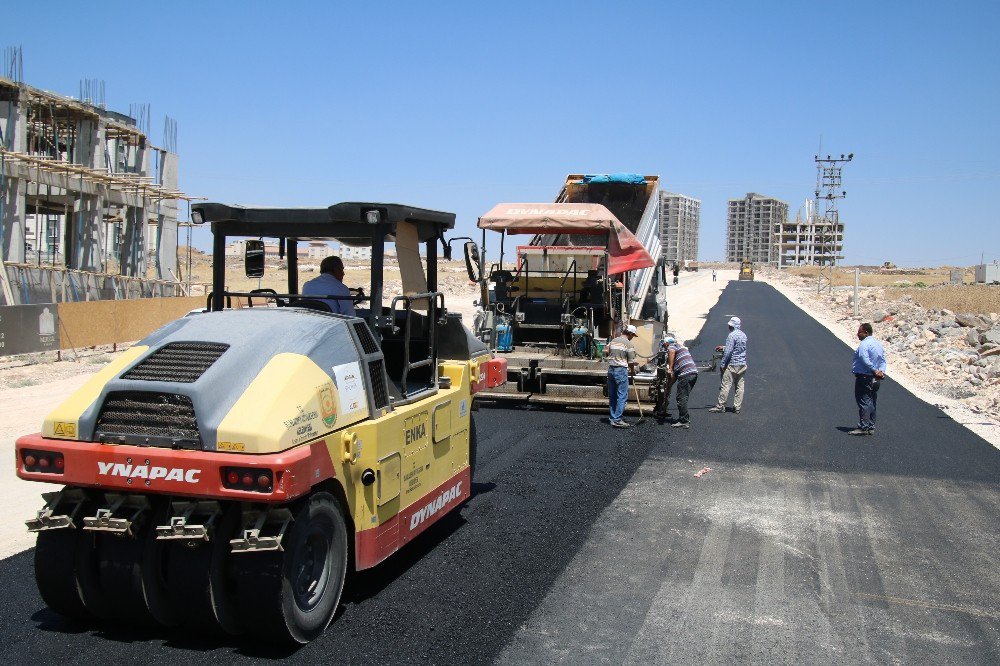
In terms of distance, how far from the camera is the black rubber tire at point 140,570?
4742 mm

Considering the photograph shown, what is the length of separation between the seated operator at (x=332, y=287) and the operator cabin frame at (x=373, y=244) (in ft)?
0.23

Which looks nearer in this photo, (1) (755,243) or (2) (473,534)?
(2) (473,534)

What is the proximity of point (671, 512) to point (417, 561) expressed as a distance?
2.65m

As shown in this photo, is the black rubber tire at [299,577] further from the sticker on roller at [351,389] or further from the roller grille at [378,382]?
the roller grille at [378,382]

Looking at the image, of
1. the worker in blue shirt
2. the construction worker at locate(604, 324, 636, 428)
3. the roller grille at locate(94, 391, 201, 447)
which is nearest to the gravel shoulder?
the worker in blue shirt

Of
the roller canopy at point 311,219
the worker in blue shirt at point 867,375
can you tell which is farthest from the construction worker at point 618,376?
the roller canopy at point 311,219

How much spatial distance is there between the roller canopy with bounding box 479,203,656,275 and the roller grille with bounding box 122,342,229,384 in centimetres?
921

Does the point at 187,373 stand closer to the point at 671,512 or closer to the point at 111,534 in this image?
the point at 111,534

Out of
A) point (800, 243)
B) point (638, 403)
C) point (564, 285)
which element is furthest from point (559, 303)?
point (800, 243)

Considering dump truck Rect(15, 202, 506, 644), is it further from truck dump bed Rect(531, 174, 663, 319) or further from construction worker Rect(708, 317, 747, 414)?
truck dump bed Rect(531, 174, 663, 319)

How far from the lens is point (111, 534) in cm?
483

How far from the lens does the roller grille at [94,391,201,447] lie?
4.63 metres

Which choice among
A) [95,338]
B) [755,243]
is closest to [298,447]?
[95,338]

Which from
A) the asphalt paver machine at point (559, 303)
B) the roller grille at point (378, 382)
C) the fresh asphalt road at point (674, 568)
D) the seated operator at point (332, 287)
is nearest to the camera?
the fresh asphalt road at point (674, 568)
